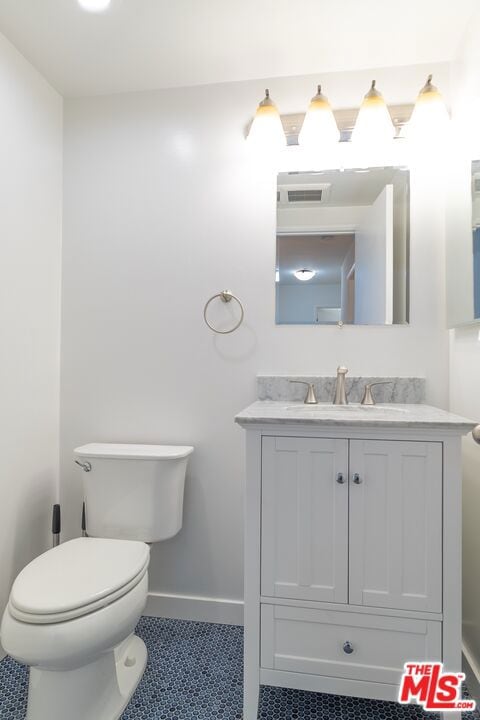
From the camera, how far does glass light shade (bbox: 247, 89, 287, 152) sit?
163 cm

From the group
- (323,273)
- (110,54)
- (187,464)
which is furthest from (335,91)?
(187,464)

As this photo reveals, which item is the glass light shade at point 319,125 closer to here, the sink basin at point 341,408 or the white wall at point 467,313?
the white wall at point 467,313

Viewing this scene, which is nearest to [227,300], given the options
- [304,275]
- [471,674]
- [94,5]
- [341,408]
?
[304,275]

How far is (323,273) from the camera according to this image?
1741 mm

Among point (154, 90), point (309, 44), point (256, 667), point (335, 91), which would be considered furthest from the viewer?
point (154, 90)

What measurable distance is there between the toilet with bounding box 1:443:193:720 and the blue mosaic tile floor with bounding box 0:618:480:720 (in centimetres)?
7

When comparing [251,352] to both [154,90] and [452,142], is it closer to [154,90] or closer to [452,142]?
[452,142]

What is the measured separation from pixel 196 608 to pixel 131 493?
0.61 meters

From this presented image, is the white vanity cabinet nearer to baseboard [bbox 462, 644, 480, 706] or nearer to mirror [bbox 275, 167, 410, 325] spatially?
baseboard [bbox 462, 644, 480, 706]

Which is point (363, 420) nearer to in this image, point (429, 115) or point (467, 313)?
point (467, 313)

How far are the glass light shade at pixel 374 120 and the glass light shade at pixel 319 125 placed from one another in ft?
0.33

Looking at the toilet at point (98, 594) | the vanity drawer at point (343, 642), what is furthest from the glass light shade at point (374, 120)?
the vanity drawer at point (343, 642)

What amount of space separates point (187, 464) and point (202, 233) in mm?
1008

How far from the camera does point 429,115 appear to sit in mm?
1548
